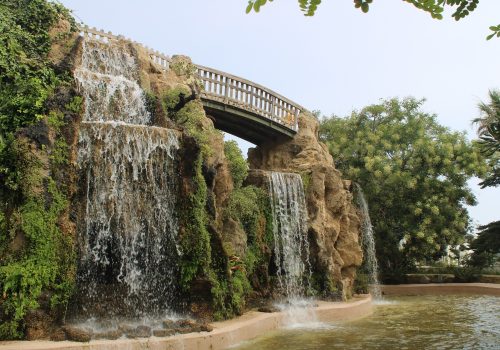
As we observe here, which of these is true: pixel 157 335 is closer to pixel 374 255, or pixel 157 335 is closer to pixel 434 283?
pixel 374 255

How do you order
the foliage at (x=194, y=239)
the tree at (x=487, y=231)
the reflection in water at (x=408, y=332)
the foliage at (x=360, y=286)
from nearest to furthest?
the reflection in water at (x=408, y=332) → the foliage at (x=194, y=239) → the foliage at (x=360, y=286) → the tree at (x=487, y=231)

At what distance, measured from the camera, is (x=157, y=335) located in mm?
8328

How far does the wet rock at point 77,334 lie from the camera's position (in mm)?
7676

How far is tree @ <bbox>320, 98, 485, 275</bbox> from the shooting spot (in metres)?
22.6

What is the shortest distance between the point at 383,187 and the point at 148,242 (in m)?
16.2

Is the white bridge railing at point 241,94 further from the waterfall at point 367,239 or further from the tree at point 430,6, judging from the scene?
the tree at point 430,6

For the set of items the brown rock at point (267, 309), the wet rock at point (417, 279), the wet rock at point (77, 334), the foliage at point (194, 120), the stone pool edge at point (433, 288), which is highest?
the foliage at point (194, 120)

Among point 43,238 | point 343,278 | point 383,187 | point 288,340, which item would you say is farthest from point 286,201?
point 383,187

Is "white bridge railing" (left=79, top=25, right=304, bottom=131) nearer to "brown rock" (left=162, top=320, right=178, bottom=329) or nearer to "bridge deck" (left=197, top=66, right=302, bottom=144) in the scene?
"bridge deck" (left=197, top=66, right=302, bottom=144)

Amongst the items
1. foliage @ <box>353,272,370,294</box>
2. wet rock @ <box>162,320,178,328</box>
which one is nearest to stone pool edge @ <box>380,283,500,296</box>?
foliage @ <box>353,272,370,294</box>

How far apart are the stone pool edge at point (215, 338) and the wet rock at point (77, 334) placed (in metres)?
0.14

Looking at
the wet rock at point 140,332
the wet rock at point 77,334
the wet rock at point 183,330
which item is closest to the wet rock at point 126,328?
the wet rock at point 140,332

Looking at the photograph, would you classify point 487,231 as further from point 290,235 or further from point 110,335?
point 110,335

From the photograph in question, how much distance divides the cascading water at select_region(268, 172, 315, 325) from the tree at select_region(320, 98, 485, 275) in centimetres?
903
